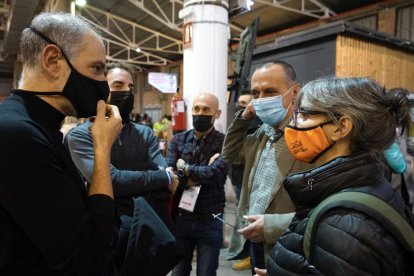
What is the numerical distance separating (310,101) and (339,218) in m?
0.43

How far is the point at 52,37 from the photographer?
1.11 metres

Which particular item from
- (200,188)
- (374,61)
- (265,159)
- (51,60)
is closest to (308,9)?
(374,61)

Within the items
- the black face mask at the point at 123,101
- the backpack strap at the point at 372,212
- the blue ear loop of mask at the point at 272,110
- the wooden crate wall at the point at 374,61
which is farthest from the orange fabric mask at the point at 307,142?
the wooden crate wall at the point at 374,61

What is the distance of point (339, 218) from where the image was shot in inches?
38.7

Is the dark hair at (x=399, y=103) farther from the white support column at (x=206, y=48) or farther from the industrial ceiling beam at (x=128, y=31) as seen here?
the industrial ceiling beam at (x=128, y=31)

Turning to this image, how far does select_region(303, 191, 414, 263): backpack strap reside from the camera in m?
0.96

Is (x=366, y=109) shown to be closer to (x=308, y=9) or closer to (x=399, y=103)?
(x=399, y=103)

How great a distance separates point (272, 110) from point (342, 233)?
3.42 ft

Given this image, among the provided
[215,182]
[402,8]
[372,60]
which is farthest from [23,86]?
[402,8]

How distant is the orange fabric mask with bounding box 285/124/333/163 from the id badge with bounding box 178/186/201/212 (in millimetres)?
1237

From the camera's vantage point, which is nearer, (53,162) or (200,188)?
(53,162)

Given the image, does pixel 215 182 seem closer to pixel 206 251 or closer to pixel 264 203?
pixel 206 251

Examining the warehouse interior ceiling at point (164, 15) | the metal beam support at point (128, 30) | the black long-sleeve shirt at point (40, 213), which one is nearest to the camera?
the black long-sleeve shirt at point (40, 213)

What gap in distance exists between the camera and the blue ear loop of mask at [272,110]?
1914mm
